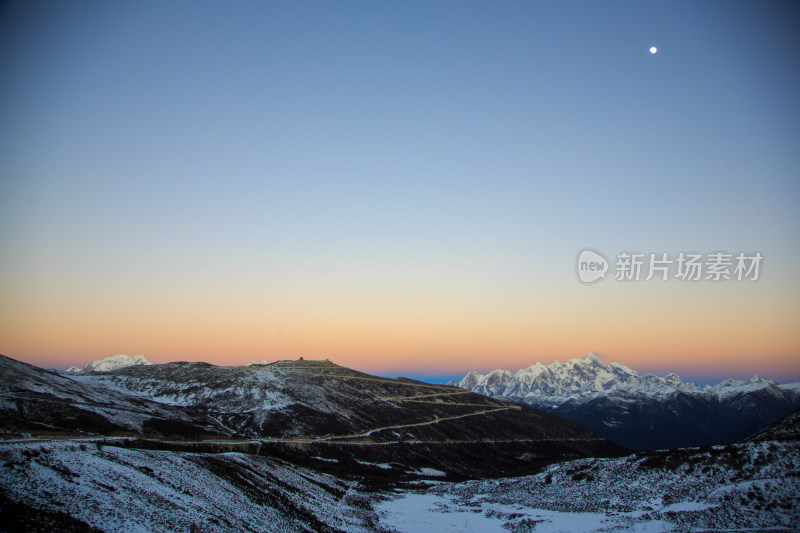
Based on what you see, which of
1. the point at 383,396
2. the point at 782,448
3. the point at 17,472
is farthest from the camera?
the point at 383,396

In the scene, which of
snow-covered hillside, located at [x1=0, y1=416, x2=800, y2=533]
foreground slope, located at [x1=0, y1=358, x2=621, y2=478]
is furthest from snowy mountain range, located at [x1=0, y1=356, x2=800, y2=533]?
foreground slope, located at [x1=0, y1=358, x2=621, y2=478]

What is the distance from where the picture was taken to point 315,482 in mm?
56969

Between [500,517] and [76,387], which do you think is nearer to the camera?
[500,517]

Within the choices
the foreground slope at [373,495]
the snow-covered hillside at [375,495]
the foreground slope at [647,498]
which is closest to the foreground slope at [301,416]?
the snow-covered hillside at [375,495]

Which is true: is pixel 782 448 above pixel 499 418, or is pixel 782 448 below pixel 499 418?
above

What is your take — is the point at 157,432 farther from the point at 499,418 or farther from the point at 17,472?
the point at 499,418

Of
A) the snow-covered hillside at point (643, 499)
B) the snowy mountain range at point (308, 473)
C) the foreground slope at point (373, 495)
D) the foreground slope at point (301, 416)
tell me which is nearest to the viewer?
the foreground slope at point (373, 495)

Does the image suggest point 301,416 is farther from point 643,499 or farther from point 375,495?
point 643,499

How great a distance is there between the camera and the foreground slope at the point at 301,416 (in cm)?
6712

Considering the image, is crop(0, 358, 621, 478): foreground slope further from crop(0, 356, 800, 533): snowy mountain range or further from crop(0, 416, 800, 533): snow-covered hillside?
crop(0, 416, 800, 533): snow-covered hillside

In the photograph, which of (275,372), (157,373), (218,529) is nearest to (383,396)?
(275,372)

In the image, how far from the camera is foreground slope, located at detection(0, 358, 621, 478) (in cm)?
6712

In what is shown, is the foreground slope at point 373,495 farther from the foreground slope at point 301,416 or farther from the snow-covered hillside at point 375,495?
the foreground slope at point 301,416

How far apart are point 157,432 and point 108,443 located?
21942 mm
